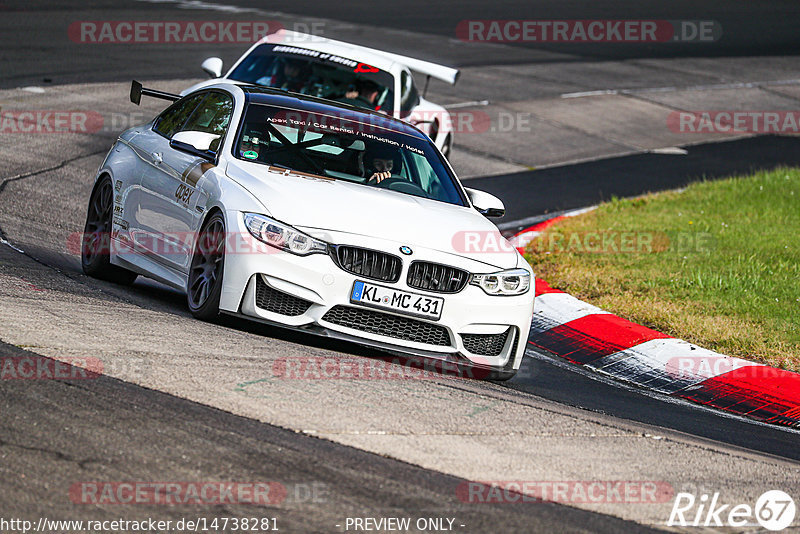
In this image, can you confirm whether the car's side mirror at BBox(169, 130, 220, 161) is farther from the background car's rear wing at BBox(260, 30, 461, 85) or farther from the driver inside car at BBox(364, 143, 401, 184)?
the background car's rear wing at BBox(260, 30, 461, 85)

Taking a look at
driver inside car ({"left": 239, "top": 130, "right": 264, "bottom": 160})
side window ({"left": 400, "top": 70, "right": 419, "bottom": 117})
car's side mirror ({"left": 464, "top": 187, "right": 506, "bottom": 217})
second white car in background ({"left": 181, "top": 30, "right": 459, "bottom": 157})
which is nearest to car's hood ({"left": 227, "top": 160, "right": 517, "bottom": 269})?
driver inside car ({"left": 239, "top": 130, "right": 264, "bottom": 160})

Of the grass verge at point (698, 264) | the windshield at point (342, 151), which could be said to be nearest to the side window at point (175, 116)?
the windshield at point (342, 151)

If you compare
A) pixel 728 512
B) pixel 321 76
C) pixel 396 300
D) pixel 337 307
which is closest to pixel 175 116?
pixel 337 307

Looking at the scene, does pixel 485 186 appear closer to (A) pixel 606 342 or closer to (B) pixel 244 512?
(A) pixel 606 342

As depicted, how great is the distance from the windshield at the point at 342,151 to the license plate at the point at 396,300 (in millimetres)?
1261

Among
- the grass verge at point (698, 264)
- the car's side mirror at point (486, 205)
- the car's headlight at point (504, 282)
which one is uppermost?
the car's side mirror at point (486, 205)

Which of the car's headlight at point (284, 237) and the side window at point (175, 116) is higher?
the side window at point (175, 116)

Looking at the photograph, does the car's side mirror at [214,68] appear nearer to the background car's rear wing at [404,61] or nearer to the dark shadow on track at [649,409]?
the background car's rear wing at [404,61]

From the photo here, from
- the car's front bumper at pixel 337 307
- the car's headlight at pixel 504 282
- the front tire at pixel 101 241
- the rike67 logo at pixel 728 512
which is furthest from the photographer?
the front tire at pixel 101 241

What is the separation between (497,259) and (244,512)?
3421mm

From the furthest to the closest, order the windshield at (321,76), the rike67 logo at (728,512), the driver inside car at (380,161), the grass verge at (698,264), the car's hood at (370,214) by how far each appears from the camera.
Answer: the windshield at (321,76)
the grass verge at (698,264)
the driver inside car at (380,161)
the car's hood at (370,214)
the rike67 logo at (728,512)

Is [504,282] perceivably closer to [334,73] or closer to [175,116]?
[175,116]

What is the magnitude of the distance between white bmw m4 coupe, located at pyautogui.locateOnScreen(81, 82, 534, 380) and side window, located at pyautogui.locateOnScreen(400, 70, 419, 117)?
14.8 ft

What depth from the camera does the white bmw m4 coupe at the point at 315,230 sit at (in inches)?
270
